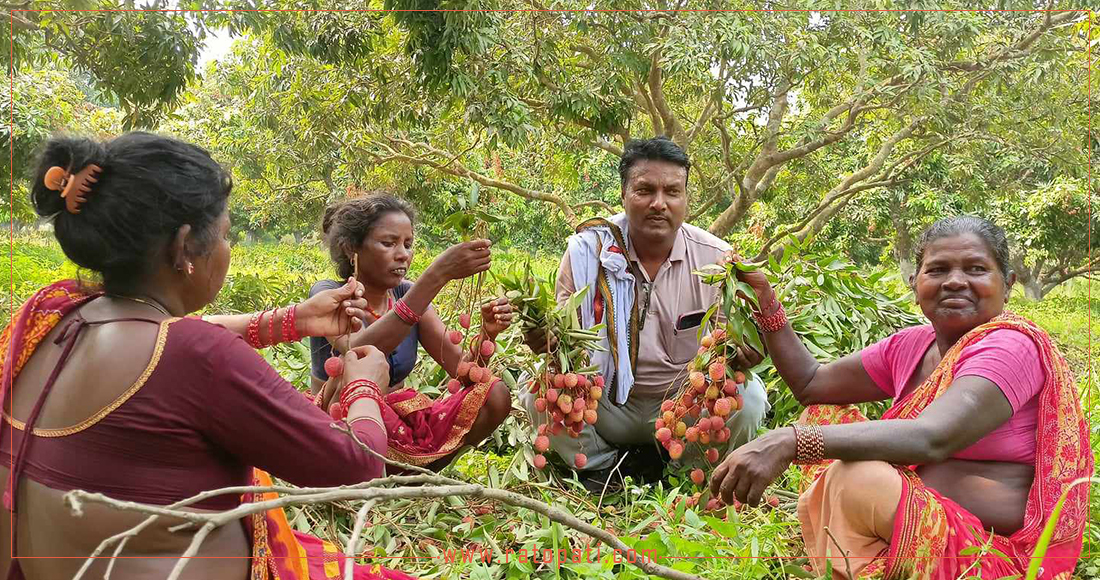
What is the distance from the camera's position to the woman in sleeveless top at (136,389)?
4.41ft

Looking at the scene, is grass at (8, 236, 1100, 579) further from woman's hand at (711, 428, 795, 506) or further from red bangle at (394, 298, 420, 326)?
red bangle at (394, 298, 420, 326)

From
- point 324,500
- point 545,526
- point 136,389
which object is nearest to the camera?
point 324,500

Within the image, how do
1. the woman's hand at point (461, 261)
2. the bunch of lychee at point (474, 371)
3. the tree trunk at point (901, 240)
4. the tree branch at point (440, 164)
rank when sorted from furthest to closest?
the tree trunk at point (901, 240) < the tree branch at point (440, 164) < the bunch of lychee at point (474, 371) < the woman's hand at point (461, 261)

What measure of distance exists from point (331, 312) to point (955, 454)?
1477mm

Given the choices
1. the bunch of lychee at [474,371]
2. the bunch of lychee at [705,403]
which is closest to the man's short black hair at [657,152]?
the bunch of lychee at [705,403]

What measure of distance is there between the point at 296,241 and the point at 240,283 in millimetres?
16950

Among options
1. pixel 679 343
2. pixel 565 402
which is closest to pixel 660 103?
pixel 679 343

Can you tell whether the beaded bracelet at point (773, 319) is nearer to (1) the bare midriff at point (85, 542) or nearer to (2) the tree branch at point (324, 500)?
(2) the tree branch at point (324, 500)

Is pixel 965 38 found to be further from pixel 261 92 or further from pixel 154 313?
pixel 154 313

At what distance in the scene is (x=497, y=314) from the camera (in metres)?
Answer: 2.50

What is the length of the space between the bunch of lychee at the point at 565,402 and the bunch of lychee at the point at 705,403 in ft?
0.83

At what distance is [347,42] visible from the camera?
6199mm

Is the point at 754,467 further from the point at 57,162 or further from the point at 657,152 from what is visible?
the point at 657,152

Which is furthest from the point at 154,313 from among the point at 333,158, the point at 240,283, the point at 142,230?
the point at 333,158
